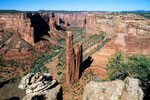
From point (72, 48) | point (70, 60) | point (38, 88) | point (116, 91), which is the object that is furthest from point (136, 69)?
point (38, 88)

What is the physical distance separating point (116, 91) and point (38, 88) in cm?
609

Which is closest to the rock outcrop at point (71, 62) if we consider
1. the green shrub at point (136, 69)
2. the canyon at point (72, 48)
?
the canyon at point (72, 48)

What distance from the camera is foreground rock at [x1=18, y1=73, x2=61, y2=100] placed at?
7170 millimetres

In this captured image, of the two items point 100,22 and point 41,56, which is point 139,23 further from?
point 41,56

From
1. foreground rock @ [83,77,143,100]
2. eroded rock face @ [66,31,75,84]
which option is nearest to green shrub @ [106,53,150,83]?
foreground rock @ [83,77,143,100]

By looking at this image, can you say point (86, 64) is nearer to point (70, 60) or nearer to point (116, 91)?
point (70, 60)

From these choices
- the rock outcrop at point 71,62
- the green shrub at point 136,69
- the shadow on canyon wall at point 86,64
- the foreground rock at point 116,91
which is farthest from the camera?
the shadow on canyon wall at point 86,64

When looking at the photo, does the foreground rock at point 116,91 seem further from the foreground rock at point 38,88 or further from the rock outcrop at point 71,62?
the rock outcrop at point 71,62

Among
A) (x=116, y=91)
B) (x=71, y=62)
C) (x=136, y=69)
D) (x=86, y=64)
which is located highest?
(x=116, y=91)

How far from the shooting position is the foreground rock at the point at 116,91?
8.49m

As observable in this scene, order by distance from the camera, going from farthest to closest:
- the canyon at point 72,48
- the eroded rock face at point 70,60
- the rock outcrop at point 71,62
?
1. the canyon at point 72,48
2. the rock outcrop at point 71,62
3. the eroded rock face at point 70,60

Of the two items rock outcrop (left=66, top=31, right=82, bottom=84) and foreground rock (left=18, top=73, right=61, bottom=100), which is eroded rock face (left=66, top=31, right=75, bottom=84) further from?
foreground rock (left=18, top=73, right=61, bottom=100)

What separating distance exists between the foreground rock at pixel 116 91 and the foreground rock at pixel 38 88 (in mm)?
3444

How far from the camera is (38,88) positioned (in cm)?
734
